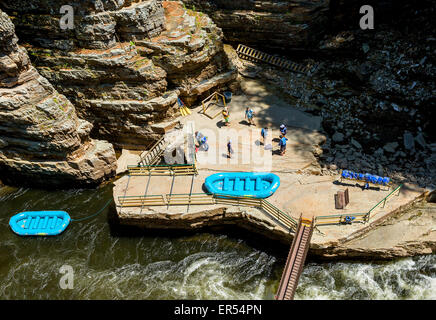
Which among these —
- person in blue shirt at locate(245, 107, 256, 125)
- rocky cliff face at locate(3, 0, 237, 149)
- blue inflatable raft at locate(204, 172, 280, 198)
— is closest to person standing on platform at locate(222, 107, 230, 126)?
person in blue shirt at locate(245, 107, 256, 125)

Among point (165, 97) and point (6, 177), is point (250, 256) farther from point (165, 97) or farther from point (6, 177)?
point (6, 177)

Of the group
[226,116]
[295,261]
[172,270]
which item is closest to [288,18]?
[226,116]

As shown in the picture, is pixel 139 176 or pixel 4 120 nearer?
pixel 4 120

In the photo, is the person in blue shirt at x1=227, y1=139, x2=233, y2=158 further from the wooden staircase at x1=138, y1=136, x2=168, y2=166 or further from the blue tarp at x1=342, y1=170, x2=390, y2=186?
the blue tarp at x1=342, y1=170, x2=390, y2=186

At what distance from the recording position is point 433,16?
29.1 metres

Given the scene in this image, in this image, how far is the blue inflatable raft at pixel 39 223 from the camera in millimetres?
23844

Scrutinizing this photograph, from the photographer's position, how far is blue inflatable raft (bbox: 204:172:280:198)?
22.5 metres

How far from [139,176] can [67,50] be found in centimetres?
1040

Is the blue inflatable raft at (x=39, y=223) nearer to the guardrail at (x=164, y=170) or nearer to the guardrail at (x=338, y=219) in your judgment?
the guardrail at (x=164, y=170)

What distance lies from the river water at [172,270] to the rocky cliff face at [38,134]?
373 cm

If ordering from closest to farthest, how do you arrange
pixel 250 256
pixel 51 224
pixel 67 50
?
pixel 250 256 < pixel 51 224 < pixel 67 50

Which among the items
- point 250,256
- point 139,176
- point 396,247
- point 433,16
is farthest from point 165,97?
point 433,16

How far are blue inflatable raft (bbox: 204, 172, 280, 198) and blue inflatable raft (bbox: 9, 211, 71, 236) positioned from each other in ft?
33.3

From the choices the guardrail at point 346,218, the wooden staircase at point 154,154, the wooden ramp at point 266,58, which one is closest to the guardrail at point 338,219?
the guardrail at point 346,218
